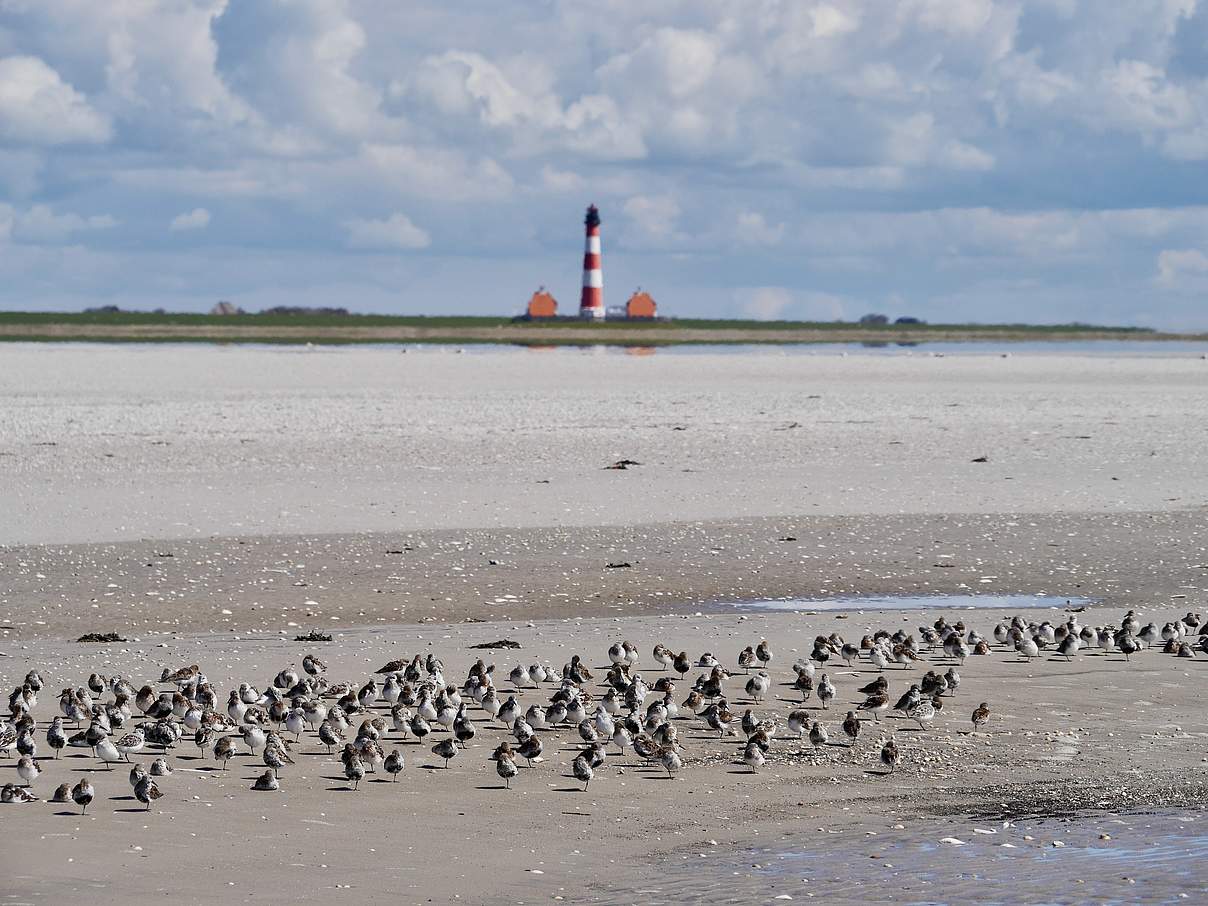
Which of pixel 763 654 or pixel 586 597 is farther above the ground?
pixel 763 654

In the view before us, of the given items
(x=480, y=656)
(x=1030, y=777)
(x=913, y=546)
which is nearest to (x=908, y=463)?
(x=913, y=546)

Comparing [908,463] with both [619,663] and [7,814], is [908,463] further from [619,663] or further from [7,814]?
[7,814]

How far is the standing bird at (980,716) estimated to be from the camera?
41.4ft

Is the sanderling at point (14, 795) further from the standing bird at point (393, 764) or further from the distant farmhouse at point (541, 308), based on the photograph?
the distant farmhouse at point (541, 308)

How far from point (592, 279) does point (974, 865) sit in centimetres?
13863

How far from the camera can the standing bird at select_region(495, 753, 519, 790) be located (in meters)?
11.3

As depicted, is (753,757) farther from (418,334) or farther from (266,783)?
(418,334)

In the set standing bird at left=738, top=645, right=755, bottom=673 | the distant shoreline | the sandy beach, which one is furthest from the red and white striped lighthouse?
standing bird at left=738, top=645, right=755, bottom=673

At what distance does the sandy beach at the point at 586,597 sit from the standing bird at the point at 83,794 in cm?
9

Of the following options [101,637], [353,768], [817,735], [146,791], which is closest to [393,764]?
[353,768]

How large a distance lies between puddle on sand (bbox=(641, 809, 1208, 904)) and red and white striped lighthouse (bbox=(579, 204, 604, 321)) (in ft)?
438

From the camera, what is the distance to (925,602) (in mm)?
18906

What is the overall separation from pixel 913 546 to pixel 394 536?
6.48 meters

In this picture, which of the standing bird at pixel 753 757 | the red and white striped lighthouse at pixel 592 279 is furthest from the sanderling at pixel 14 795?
the red and white striped lighthouse at pixel 592 279
